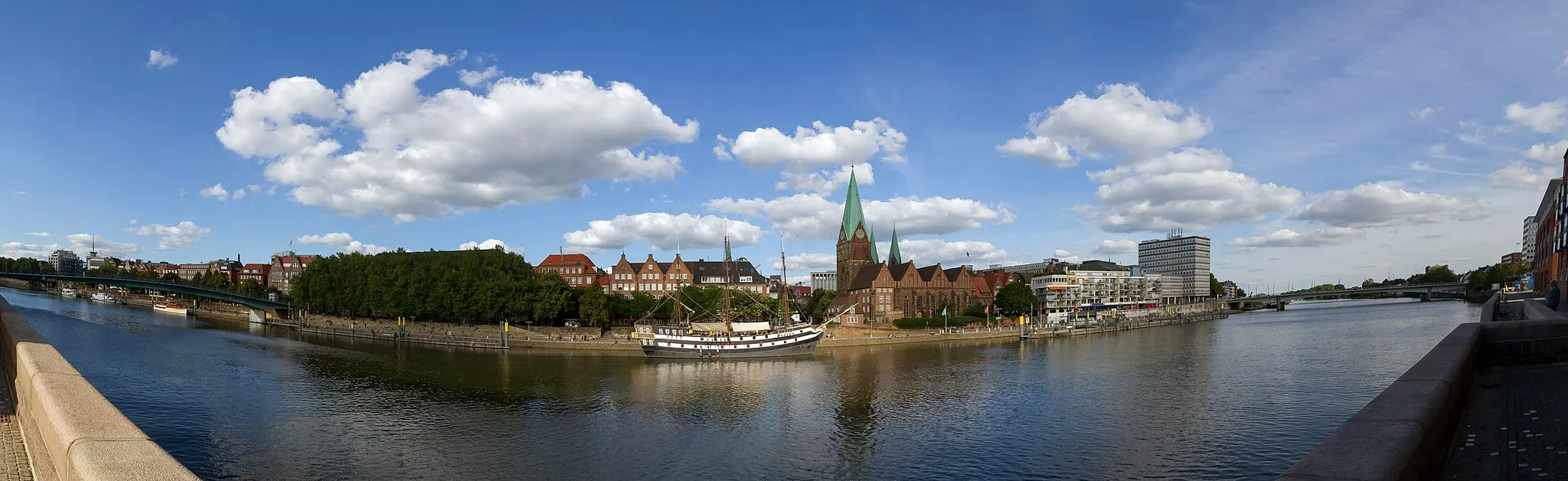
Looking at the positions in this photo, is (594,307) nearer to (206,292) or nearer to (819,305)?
(819,305)

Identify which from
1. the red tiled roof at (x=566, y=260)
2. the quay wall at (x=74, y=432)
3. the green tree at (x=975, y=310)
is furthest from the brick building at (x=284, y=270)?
the quay wall at (x=74, y=432)

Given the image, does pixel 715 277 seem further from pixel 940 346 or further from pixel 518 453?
pixel 518 453

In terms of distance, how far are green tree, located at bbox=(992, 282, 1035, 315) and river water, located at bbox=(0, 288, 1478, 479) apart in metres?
43.7

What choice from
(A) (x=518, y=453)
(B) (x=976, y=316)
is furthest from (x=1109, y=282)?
(A) (x=518, y=453)

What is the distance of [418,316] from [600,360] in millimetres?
46652

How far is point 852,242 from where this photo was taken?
146 m

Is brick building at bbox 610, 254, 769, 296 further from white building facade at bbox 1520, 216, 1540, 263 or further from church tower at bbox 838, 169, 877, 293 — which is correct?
white building facade at bbox 1520, 216, 1540, 263

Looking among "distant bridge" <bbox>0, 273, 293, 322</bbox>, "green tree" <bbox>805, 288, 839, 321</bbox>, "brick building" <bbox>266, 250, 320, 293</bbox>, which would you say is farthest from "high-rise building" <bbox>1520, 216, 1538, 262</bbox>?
"brick building" <bbox>266, 250, 320, 293</bbox>

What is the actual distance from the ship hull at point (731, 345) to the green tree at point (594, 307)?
2025cm

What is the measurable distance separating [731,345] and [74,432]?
67.3 m

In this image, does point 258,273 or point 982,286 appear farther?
point 258,273

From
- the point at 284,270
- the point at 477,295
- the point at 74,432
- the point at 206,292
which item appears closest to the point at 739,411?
the point at 74,432

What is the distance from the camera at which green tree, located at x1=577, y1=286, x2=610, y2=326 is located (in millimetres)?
92688

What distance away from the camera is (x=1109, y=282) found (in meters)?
176
